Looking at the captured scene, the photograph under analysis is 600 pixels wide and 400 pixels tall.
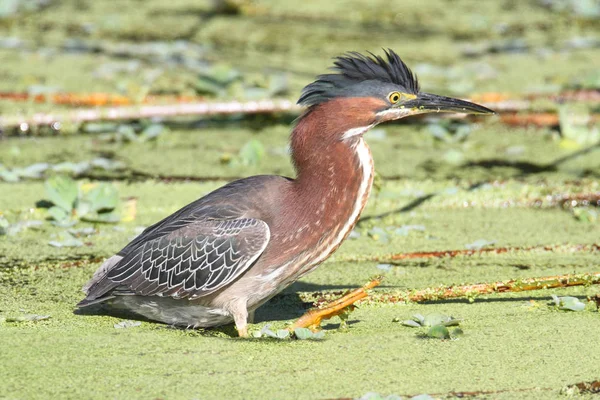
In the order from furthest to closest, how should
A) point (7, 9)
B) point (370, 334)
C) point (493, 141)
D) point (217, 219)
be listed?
point (7, 9)
point (493, 141)
point (217, 219)
point (370, 334)

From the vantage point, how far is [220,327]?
421 centimetres


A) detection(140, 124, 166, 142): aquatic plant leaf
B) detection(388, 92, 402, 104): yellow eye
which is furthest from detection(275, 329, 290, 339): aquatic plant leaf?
detection(140, 124, 166, 142): aquatic plant leaf

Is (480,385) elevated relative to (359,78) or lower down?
lower down

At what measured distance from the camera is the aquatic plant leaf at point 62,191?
5.07 m

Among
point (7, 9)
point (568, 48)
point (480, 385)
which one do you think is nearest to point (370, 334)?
point (480, 385)

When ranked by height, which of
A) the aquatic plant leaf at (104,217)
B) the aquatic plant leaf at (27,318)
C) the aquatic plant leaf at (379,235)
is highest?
the aquatic plant leaf at (379,235)

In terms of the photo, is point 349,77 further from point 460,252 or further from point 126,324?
point 126,324

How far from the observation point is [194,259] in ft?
13.2

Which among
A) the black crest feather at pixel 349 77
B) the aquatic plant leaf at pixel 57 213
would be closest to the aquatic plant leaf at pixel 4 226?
the aquatic plant leaf at pixel 57 213

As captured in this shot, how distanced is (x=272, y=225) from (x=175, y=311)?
566 millimetres

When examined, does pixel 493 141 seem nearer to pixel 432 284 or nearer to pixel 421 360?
pixel 432 284

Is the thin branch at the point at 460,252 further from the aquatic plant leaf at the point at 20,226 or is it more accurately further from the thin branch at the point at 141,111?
the thin branch at the point at 141,111

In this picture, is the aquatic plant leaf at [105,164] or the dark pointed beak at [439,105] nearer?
the dark pointed beak at [439,105]

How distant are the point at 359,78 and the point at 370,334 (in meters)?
1.09
